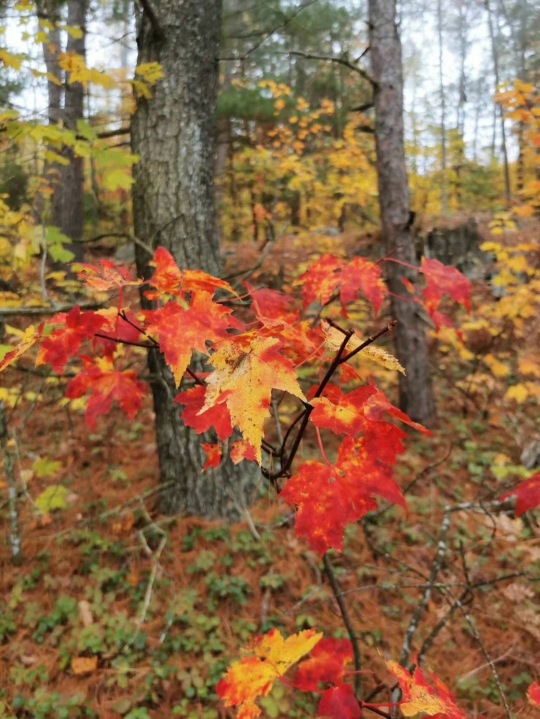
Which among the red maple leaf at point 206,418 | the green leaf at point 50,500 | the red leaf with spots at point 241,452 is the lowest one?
the green leaf at point 50,500

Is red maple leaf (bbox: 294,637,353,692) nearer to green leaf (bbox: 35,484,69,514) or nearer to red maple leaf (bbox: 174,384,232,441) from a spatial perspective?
red maple leaf (bbox: 174,384,232,441)

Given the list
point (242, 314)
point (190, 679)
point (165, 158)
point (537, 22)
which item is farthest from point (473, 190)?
point (190, 679)

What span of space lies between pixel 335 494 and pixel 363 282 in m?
1.07

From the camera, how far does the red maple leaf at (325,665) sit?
161 centimetres

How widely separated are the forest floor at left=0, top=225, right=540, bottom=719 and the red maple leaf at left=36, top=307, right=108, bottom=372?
1.20m

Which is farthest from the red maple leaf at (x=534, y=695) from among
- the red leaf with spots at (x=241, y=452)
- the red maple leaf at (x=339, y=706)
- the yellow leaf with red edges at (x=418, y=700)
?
the red leaf with spots at (x=241, y=452)

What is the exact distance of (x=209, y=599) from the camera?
2.70m

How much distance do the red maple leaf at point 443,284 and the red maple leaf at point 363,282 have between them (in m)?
0.20

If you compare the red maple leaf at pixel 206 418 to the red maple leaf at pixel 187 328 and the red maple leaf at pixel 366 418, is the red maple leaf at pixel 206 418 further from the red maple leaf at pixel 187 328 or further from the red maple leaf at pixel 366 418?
the red maple leaf at pixel 366 418

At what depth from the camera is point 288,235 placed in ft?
33.7

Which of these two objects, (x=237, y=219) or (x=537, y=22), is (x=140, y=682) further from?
(x=537, y=22)

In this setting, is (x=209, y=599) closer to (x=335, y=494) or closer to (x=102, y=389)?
(x=102, y=389)

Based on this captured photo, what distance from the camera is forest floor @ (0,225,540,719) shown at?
2.21 metres

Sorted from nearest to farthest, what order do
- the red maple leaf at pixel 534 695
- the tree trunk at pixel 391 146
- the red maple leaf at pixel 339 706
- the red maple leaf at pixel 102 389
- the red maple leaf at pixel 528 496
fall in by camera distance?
the red maple leaf at pixel 534 695 < the red maple leaf at pixel 339 706 < the red maple leaf at pixel 528 496 < the red maple leaf at pixel 102 389 < the tree trunk at pixel 391 146
